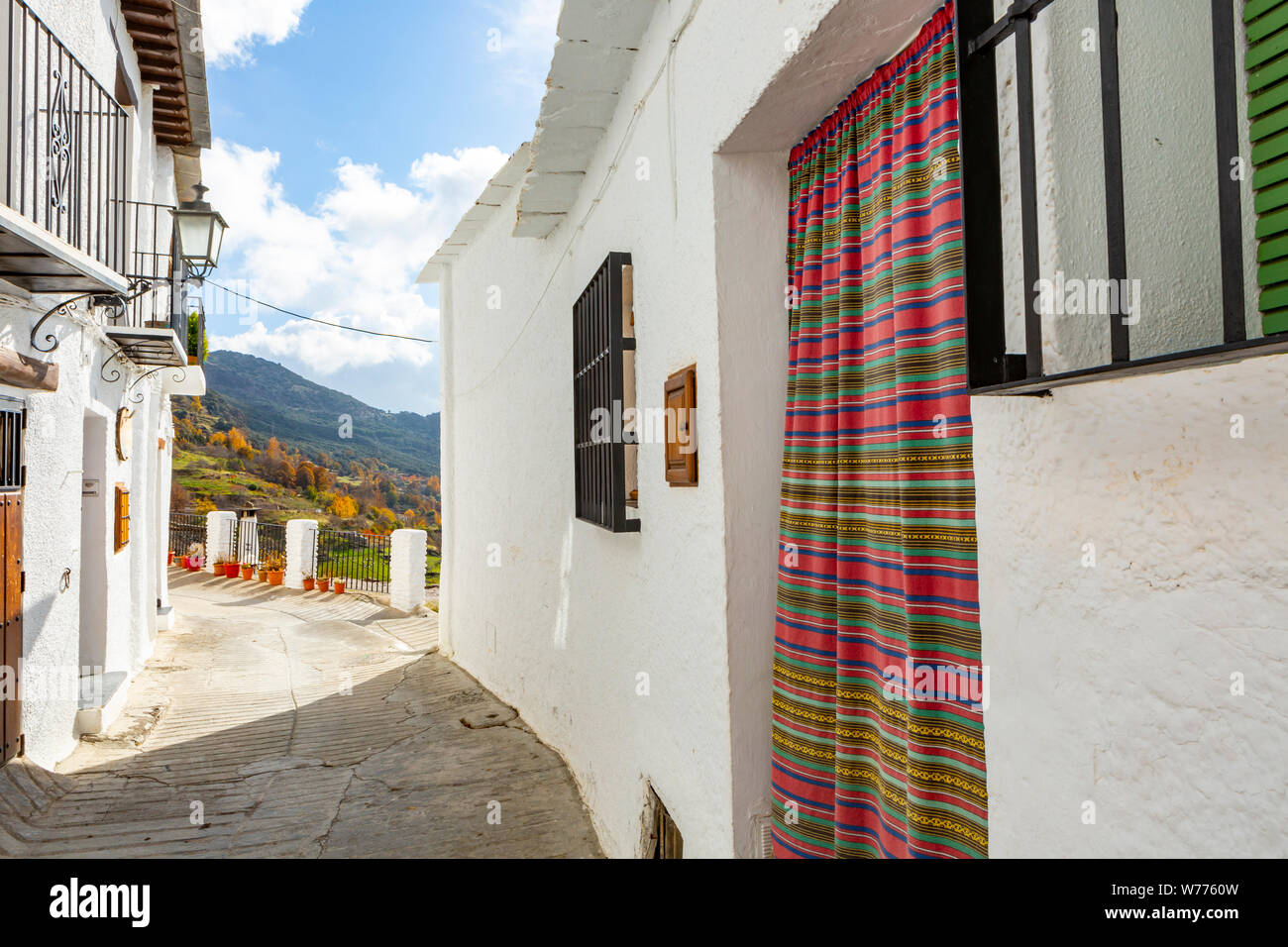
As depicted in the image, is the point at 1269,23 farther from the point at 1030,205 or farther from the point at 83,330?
the point at 83,330

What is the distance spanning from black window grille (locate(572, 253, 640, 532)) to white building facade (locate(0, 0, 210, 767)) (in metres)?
2.63

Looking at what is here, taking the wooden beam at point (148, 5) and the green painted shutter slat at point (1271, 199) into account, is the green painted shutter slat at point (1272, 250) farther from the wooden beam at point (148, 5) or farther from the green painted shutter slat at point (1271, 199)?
the wooden beam at point (148, 5)

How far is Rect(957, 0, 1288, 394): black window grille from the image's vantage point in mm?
841

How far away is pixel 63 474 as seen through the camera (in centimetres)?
547

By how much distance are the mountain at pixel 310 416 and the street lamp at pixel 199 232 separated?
37.4m

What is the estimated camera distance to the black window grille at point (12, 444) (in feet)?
14.5

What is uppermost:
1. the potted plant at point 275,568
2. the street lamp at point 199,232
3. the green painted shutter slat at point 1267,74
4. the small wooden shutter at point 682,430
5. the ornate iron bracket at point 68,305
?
the street lamp at point 199,232

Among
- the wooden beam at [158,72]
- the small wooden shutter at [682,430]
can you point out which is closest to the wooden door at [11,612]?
the small wooden shutter at [682,430]

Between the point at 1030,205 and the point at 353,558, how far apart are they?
16.7 meters

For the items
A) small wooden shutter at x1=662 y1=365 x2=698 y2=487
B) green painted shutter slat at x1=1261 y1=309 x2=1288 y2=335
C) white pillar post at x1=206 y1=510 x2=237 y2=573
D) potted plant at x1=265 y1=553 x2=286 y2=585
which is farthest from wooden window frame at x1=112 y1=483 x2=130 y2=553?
white pillar post at x1=206 y1=510 x2=237 y2=573

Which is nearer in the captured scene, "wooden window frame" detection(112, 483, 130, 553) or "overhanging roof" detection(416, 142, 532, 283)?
"overhanging roof" detection(416, 142, 532, 283)

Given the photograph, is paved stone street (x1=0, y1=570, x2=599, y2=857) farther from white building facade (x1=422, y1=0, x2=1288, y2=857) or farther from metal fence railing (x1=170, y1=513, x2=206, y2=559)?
metal fence railing (x1=170, y1=513, x2=206, y2=559)

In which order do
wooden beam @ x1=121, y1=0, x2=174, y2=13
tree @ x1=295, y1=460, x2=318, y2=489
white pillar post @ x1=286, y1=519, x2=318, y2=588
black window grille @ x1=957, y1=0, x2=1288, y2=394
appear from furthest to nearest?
tree @ x1=295, y1=460, x2=318, y2=489
white pillar post @ x1=286, y1=519, x2=318, y2=588
wooden beam @ x1=121, y1=0, x2=174, y2=13
black window grille @ x1=957, y1=0, x2=1288, y2=394
